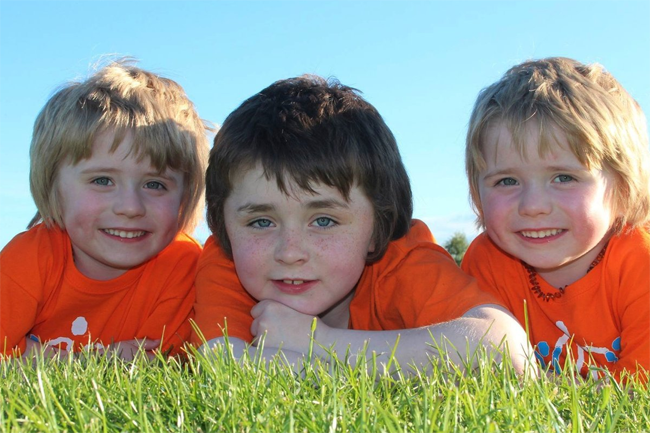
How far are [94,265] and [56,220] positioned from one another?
0.38m

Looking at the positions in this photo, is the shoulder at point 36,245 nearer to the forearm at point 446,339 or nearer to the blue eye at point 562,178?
the forearm at point 446,339

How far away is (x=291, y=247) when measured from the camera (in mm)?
3342

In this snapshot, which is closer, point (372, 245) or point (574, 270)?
point (372, 245)

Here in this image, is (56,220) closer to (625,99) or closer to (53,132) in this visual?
(53,132)

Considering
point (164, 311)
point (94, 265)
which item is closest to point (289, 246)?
point (164, 311)

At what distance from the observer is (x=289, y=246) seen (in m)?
3.34

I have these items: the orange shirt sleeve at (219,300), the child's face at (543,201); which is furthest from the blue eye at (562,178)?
the orange shirt sleeve at (219,300)

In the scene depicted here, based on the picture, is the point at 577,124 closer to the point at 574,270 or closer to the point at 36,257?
the point at 574,270

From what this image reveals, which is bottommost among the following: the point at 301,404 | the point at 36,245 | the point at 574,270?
the point at 301,404

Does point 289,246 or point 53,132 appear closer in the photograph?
point 289,246

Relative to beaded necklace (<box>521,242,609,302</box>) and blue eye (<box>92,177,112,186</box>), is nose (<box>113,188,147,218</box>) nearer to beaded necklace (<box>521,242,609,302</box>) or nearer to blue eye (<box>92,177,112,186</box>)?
blue eye (<box>92,177,112,186</box>)

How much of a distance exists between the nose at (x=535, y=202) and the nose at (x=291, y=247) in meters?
1.21

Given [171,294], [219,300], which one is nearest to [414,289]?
[219,300]

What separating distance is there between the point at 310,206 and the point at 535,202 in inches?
48.0
